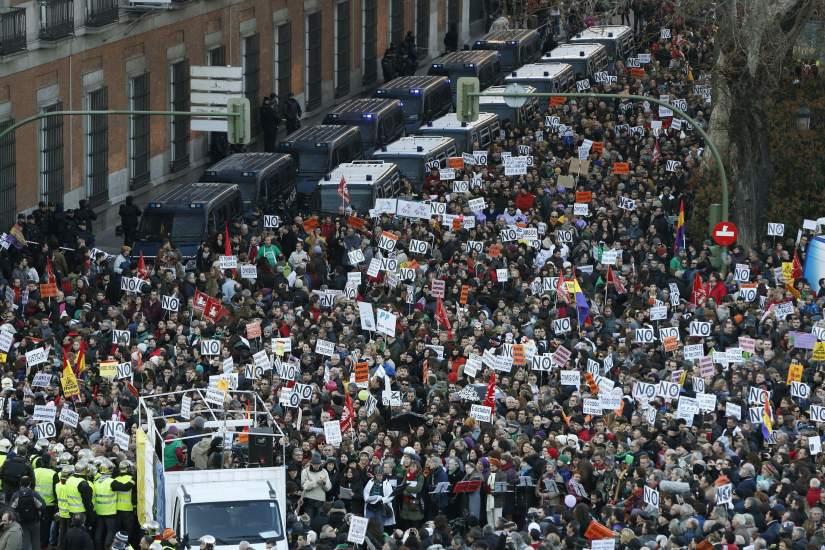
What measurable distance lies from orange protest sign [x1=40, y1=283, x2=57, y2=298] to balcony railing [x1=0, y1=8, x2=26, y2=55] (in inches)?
327

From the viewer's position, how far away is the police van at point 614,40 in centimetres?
6298

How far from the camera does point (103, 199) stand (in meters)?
50.8

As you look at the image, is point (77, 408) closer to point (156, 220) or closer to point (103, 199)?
Answer: point (156, 220)

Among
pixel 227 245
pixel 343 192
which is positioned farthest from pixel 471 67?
pixel 227 245

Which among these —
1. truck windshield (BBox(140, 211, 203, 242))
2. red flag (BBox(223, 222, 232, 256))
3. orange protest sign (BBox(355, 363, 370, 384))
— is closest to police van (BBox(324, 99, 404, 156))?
truck windshield (BBox(140, 211, 203, 242))

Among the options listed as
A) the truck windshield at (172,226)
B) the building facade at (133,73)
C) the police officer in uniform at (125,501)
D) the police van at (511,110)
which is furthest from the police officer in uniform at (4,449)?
the police van at (511,110)

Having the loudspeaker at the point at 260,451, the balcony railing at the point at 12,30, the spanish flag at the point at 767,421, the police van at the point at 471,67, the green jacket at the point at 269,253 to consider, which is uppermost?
the balcony railing at the point at 12,30

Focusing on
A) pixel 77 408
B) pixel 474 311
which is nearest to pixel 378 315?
pixel 474 311

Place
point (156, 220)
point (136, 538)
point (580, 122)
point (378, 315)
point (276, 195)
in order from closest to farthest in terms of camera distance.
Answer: point (136, 538), point (378, 315), point (156, 220), point (276, 195), point (580, 122)

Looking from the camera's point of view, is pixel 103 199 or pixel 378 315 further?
pixel 103 199

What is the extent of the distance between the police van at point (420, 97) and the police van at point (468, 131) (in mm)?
2826

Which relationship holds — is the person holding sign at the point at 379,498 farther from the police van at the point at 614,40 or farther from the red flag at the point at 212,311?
the police van at the point at 614,40

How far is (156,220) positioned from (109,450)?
13.7 metres

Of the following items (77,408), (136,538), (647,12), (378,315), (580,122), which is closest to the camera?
(136,538)
